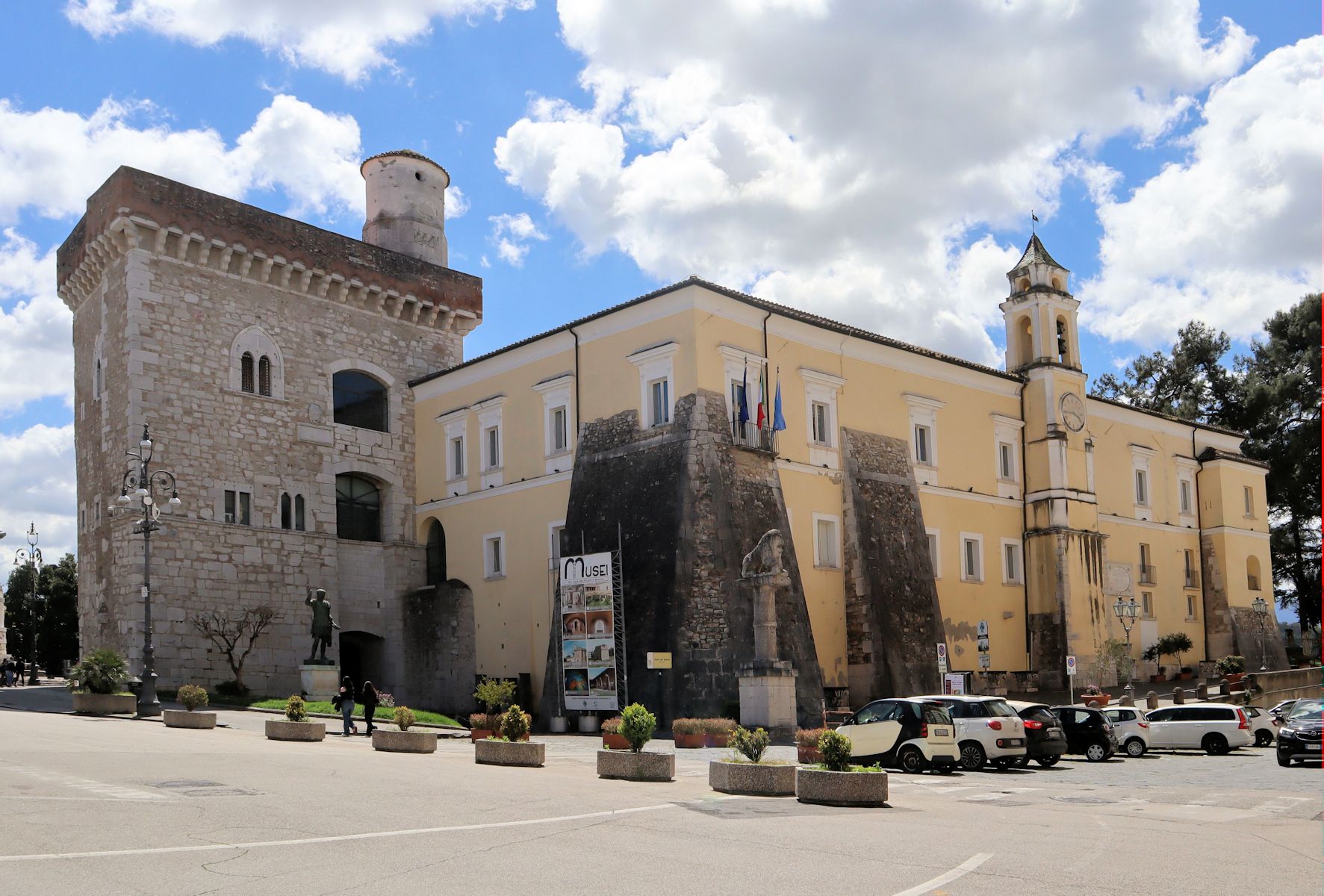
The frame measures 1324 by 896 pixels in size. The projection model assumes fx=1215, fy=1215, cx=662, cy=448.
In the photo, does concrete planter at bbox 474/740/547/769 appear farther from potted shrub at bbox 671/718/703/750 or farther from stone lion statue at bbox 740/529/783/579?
stone lion statue at bbox 740/529/783/579

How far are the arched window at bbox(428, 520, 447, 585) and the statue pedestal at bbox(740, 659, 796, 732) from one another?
17.5 meters

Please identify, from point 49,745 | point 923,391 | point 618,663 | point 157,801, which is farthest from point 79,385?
point 157,801

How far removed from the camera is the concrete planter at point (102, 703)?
28891 mm

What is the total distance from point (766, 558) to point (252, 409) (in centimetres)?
1929

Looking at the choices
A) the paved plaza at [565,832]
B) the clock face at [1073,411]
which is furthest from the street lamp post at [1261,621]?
the paved plaza at [565,832]

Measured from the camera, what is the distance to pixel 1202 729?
28.0 metres

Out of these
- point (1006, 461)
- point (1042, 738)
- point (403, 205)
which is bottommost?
point (1042, 738)

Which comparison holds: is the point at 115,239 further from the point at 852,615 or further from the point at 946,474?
the point at 946,474

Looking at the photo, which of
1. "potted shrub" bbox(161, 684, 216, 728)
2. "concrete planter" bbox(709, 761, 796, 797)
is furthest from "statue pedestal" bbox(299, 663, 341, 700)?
"concrete planter" bbox(709, 761, 796, 797)

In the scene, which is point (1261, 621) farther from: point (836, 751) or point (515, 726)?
point (836, 751)

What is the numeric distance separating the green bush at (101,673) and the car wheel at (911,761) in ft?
61.7

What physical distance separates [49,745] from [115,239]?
852 inches

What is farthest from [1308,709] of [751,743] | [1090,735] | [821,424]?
[821,424]

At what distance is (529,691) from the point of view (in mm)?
36906
